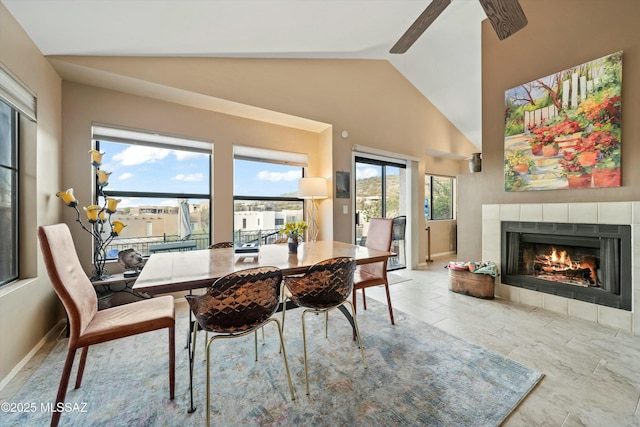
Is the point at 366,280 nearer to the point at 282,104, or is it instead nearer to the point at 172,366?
the point at 172,366

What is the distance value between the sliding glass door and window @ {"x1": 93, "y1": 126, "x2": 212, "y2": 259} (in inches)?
100

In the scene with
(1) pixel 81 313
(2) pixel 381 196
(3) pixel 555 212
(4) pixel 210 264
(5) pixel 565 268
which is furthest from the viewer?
(2) pixel 381 196

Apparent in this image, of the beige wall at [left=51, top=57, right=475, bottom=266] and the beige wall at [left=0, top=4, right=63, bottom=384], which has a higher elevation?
the beige wall at [left=51, top=57, right=475, bottom=266]

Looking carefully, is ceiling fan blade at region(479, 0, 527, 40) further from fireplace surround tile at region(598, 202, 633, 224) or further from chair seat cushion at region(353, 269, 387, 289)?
chair seat cushion at region(353, 269, 387, 289)

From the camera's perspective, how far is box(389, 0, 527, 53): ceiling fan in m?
1.78

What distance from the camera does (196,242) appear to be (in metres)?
3.25

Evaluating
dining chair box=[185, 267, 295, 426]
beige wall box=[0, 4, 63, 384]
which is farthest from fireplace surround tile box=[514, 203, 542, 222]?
beige wall box=[0, 4, 63, 384]

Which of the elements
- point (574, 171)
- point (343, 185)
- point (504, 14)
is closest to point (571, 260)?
point (574, 171)

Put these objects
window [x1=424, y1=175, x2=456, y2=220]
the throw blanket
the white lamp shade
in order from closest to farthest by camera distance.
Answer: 1. the throw blanket
2. the white lamp shade
3. window [x1=424, y1=175, x2=456, y2=220]

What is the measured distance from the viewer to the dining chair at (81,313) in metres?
1.29

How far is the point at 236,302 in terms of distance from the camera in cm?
129

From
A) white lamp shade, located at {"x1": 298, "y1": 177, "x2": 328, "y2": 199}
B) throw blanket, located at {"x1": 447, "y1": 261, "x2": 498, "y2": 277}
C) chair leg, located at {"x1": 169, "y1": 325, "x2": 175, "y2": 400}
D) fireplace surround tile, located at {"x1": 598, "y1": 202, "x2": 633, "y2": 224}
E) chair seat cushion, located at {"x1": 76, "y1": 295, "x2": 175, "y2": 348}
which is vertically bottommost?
chair leg, located at {"x1": 169, "y1": 325, "x2": 175, "y2": 400}

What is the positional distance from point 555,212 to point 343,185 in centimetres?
260

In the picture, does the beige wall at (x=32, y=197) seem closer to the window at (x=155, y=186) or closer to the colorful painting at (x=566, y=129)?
the window at (x=155, y=186)
